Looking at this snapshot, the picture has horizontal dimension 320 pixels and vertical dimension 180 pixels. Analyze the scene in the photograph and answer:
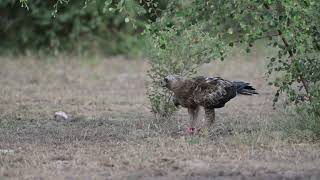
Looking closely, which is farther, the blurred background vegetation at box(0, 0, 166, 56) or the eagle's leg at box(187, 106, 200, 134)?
the blurred background vegetation at box(0, 0, 166, 56)

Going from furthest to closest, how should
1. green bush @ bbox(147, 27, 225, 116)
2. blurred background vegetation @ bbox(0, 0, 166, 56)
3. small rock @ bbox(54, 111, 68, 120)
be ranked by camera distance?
blurred background vegetation @ bbox(0, 0, 166, 56) < small rock @ bbox(54, 111, 68, 120) < green bush @ bbox(147, 27, 225, 116)

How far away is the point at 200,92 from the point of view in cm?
835

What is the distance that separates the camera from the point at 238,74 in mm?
16000

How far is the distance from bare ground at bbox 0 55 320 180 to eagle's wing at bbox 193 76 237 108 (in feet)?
1.23

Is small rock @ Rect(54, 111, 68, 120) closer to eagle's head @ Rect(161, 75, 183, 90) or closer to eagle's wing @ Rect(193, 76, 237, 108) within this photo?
eagle's head @ Rect(161, 75, 183, 90)

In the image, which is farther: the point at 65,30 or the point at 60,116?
the point at 65,30

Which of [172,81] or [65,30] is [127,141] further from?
[65,30]

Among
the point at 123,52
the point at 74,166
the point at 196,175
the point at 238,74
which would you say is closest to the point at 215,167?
the point at 196,175

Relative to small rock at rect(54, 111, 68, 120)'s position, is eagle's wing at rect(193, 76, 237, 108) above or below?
above

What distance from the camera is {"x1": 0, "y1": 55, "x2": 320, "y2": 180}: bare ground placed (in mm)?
6664

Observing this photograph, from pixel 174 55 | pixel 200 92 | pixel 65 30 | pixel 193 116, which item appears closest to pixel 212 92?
pixel 200 92

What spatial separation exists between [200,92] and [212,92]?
0.13m

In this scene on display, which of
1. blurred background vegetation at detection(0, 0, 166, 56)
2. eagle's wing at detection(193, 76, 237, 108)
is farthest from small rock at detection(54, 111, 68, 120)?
blurred background vegetation at detection(0, 0, 166, 56)

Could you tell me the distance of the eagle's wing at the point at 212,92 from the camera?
8336 millimetres
